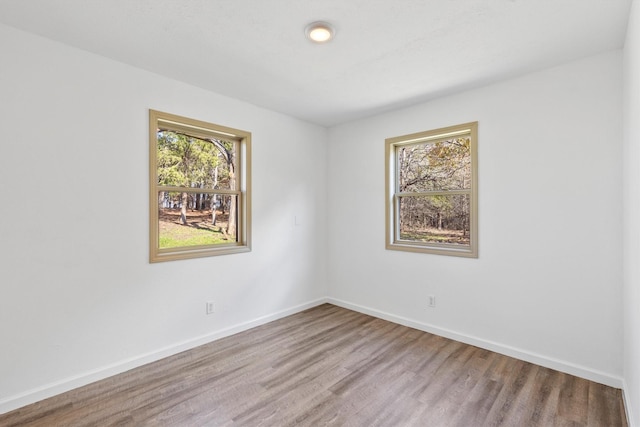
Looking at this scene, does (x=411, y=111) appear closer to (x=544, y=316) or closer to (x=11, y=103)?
(x=544, y=316)

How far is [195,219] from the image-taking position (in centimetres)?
316

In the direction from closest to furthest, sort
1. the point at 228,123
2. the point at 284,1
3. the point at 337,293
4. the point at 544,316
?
the point at 284,1 → the point at 544,316 → the point at 228,123 → the point at 337,293

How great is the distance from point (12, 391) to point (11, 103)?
1.93m

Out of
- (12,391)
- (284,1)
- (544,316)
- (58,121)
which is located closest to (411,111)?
(284,1)

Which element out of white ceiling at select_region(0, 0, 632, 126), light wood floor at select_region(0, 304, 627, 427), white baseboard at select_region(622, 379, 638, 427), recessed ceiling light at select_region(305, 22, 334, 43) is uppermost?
white ceiling at select_region(0, 0, 632, 126)

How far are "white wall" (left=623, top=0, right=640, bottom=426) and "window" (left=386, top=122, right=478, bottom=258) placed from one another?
1.09m

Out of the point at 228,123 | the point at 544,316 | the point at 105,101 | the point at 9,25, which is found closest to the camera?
the point at 9,25

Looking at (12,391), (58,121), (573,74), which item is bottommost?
(12,391)

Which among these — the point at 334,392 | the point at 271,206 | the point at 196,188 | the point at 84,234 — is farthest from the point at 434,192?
the point at 84,234

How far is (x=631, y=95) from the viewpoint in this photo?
1.84m

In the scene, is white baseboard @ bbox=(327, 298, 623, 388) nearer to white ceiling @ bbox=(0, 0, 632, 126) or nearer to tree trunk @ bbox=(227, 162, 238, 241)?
tree trunk @ bbox=(227, 162, 238, 241)

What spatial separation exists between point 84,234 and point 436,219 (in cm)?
331

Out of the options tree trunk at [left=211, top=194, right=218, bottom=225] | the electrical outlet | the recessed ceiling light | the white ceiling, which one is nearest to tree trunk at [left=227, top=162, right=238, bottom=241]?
tree trunk at [left=211, top=194, right=218, bottom=225]

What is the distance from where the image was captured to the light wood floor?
6.37 feet
